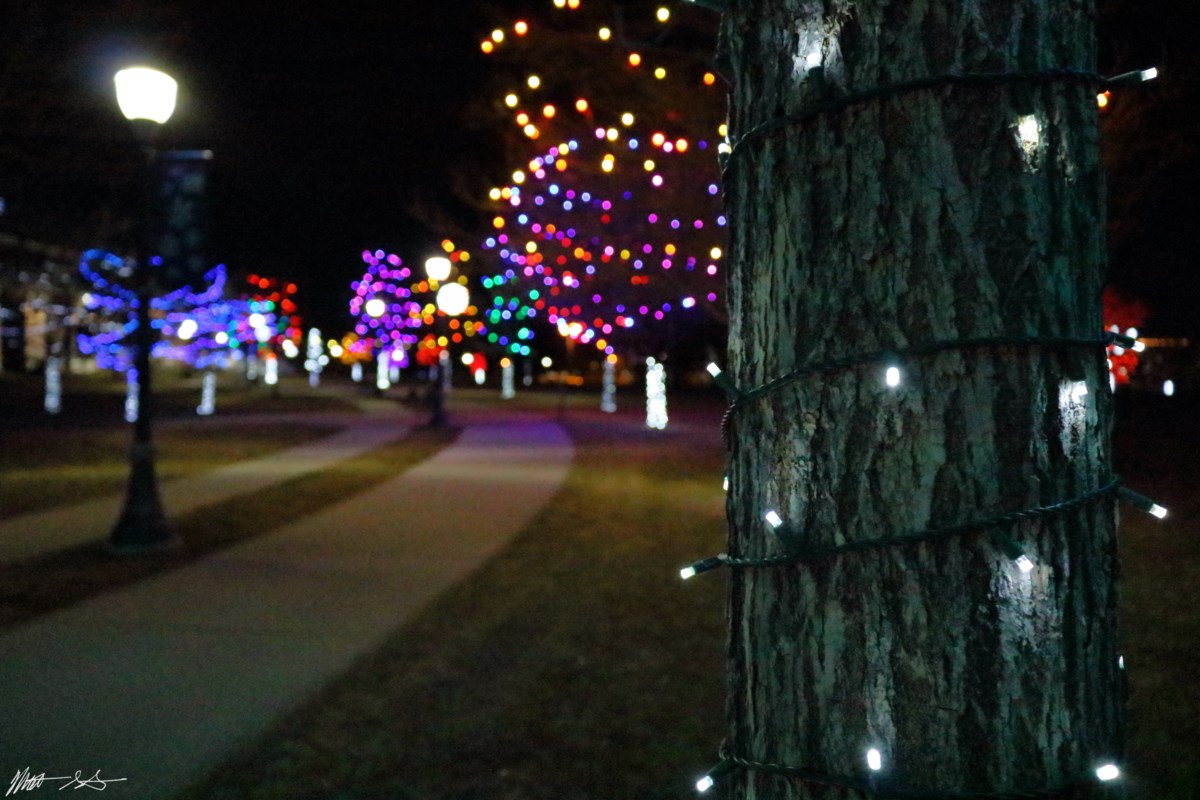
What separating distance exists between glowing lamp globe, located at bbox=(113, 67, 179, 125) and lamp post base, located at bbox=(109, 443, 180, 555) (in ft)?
9.34

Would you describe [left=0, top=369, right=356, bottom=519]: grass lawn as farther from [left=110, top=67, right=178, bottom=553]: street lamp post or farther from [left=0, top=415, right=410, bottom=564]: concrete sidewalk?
[left=110, top=67, right=178, bottom=553]: street lamp post

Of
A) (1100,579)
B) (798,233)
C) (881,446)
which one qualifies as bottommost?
(1100,579)

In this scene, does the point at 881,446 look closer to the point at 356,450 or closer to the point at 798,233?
the point at 798,233

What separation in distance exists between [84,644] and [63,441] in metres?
15.5

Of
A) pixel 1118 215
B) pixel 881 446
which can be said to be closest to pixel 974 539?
pixel 881 446

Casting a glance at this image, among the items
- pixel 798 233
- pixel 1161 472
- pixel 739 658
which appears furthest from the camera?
pixel 1161 472

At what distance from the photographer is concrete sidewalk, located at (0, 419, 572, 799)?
497cm

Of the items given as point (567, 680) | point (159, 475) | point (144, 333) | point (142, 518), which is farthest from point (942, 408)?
point (159, 475)

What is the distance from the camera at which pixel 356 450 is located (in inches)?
775

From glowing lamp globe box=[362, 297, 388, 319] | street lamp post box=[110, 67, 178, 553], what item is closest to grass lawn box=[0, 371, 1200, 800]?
street lamp post box=[110, 67, 178, 553]

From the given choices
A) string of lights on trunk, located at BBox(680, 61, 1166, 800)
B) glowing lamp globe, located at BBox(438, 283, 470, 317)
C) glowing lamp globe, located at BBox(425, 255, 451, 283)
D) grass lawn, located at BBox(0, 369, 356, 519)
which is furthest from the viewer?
glowing lamp globe, located at BBox(438, 283, 470, 317)

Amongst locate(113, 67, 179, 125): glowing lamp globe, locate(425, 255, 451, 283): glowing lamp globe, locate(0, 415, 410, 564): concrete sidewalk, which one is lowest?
locate(0, 415, 410, 564): concrete sidewalk

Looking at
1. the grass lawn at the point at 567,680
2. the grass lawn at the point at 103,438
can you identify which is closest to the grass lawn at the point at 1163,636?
the grass lawn at the point at 567,680

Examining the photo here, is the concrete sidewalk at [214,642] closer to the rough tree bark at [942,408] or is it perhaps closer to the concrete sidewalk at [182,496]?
the concrete sidewalk at [182,496]
